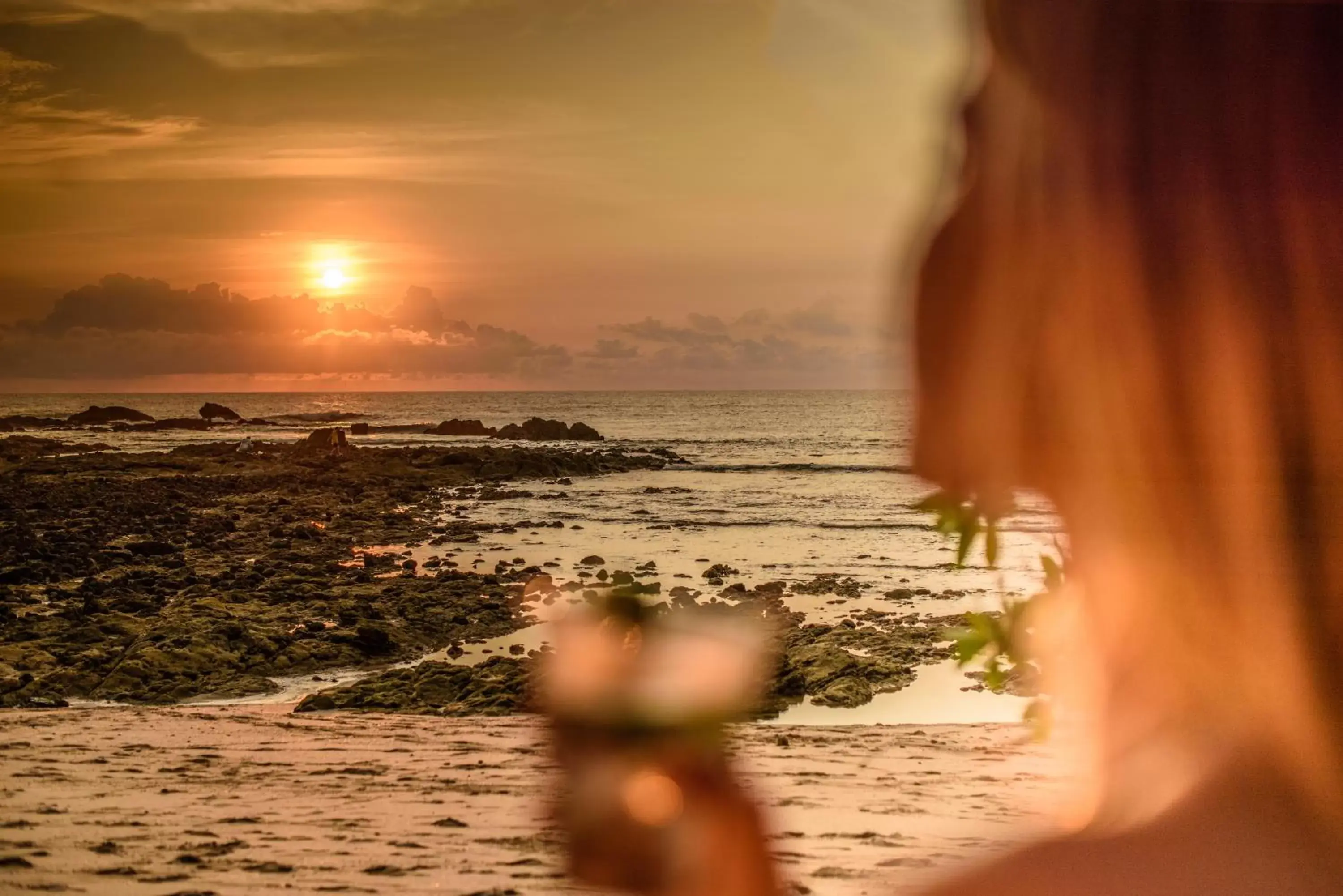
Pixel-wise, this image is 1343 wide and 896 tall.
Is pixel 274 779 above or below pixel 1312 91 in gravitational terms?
below

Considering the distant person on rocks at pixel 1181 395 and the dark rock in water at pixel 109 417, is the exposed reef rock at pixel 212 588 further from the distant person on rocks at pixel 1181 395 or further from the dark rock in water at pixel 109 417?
the dark rock in water at pixel 109 417

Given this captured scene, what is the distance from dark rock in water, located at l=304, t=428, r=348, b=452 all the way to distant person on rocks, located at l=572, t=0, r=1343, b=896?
1867 inches

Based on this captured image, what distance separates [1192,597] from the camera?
0.96 m

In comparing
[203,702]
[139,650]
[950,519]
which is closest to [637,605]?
[203,702]

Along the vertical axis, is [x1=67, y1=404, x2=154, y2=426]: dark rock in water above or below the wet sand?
above

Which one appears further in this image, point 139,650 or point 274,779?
point 139,650

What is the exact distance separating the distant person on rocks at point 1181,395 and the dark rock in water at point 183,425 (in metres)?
79.8

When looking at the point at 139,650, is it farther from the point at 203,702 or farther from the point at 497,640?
the point at 497,640

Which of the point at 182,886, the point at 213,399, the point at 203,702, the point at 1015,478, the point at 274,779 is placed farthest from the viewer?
the point at 213,399

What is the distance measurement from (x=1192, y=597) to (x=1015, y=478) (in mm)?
196

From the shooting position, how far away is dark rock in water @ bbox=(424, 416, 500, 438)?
71562mm

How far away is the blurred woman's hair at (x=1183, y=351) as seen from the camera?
93cm

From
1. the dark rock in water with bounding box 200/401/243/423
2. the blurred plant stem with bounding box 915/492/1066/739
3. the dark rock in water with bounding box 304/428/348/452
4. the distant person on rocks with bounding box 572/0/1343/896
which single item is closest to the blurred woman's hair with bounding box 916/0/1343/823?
the distant person on rocks with bounding box 572/0/1343/896

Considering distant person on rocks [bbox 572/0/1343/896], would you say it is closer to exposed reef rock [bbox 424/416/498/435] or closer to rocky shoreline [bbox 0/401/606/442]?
rocky shoreline [bbox 0/401/606/442]
